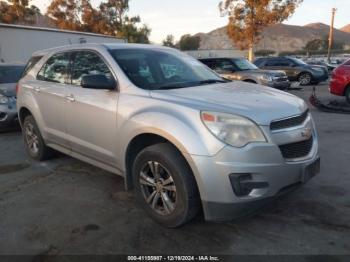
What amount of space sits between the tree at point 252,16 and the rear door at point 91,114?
27.1 metres

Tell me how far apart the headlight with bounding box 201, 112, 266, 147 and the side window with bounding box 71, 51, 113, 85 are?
152 cm

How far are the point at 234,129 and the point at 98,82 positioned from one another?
1613 millimetres

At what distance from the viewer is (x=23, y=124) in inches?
236

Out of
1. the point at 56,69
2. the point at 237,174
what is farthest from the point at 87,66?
the point at 237,174

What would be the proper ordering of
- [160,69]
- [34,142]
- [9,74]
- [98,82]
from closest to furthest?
[98,82]
[160,69]
[34,142]
[9,74]

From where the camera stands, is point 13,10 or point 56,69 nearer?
point 56,69

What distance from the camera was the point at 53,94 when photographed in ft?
16.1

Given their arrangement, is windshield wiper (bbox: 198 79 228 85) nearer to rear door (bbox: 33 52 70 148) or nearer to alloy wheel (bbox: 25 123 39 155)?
rear door (bbox: 33 52 70 148)

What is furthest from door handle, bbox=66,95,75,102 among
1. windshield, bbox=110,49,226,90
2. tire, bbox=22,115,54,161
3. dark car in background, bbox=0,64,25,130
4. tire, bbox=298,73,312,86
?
tire, bbox=298,73,312,86

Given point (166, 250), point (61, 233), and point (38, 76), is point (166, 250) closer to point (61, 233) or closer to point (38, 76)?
point (61, 233)

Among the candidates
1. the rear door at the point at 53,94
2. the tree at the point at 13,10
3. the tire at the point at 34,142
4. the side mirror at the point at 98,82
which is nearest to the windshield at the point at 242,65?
the tire at the point at 34,142

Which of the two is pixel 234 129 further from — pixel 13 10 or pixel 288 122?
pixel 13 10

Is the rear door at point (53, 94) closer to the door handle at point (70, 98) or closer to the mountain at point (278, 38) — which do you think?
the door handle at point (70, 98)

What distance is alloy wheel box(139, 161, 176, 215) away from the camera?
345 cm
